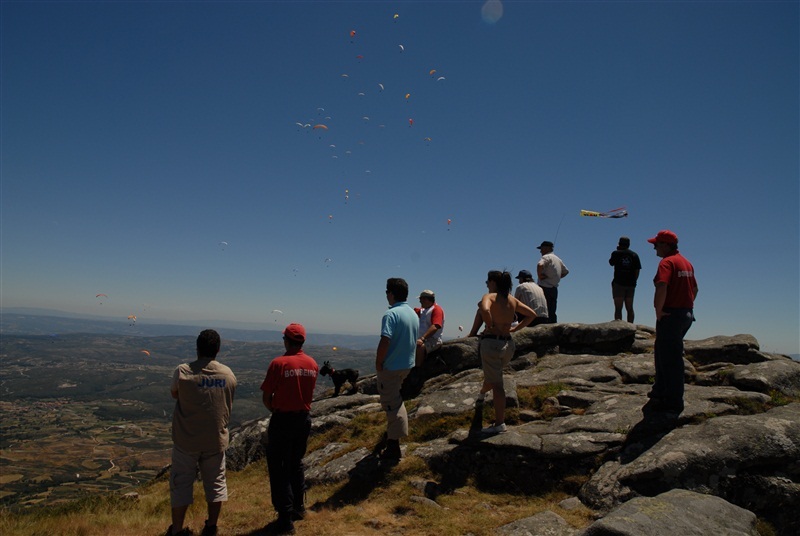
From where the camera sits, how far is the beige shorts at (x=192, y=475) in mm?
6617

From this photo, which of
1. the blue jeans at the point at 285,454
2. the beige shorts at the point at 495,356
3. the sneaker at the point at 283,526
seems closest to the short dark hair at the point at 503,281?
the beige shorts at the point at 495,356

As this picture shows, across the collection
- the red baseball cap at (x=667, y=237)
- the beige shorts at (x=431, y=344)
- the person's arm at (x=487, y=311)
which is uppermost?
the red baseball cap at (x=667, y=237)

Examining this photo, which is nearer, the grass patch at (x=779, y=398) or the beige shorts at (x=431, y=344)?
the grass patch at (x=779, y=398)

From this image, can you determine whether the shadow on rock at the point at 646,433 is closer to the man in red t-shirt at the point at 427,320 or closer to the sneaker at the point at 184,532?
the man in red t-shirt at the point at 427,320

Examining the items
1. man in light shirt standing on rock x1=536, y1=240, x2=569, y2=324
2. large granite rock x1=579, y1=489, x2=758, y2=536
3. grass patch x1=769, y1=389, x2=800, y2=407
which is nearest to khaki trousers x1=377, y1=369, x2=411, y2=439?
large granite rock x1=579, y1=489, x2=758, y2=536

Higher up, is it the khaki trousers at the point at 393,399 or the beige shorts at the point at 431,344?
the beige shorts at the point at 431,344

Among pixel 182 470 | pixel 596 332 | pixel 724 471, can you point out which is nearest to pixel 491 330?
pixel 724 471

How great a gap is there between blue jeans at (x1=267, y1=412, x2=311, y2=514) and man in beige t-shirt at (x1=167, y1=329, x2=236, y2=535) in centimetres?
81

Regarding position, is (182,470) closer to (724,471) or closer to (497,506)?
(497,506)

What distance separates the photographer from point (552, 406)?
36.5 feet

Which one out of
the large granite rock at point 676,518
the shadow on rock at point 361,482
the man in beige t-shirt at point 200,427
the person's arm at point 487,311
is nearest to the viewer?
the large granite rock at point 676,518

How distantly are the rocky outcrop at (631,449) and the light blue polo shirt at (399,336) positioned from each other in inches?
97.2

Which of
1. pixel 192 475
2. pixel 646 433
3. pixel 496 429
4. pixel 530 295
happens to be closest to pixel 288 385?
pixel 192 475

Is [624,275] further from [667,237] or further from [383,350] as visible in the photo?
[383,350]
